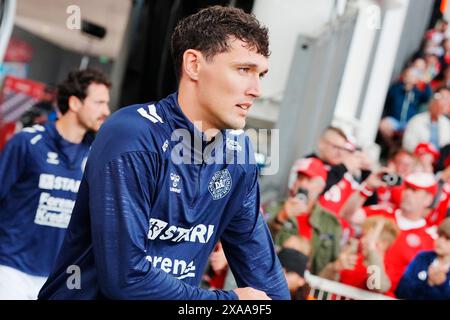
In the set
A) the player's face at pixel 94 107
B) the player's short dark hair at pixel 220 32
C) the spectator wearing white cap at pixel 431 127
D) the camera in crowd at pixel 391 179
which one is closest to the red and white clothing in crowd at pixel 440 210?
the camera in crowd at pixel 391 179

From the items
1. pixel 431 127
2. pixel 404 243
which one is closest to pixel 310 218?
pixel 404 243

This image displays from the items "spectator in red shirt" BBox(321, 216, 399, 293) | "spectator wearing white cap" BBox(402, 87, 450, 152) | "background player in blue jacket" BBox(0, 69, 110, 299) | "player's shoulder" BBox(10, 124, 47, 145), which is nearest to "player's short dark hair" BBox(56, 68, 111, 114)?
"background player in blue jacket" BBox(0, 69, 110, 299)

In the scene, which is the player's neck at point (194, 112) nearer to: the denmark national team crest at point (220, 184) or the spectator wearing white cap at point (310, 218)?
the denmark national team crest at point (220, 184)

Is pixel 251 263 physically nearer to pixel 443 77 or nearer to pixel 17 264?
pixel 17 264

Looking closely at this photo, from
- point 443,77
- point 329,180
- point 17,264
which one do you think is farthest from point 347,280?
point 443,77

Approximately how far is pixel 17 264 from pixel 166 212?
5.86ft

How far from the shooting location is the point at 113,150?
1.62m

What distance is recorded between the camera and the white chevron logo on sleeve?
1719mm

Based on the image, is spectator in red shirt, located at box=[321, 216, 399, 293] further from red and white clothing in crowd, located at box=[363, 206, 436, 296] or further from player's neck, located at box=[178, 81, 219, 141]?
player's neck, located at box=[178, 81, 219, 141]

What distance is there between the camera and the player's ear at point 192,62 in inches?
70.7

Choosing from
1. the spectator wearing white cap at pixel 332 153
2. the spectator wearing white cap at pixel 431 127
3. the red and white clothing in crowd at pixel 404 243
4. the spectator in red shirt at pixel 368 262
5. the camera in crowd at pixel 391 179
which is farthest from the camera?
the spectator wearing white cap at pixel 431 127

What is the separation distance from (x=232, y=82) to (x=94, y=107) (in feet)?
5.48

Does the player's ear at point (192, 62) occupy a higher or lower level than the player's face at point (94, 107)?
higher

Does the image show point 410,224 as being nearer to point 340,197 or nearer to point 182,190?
point 340,197
